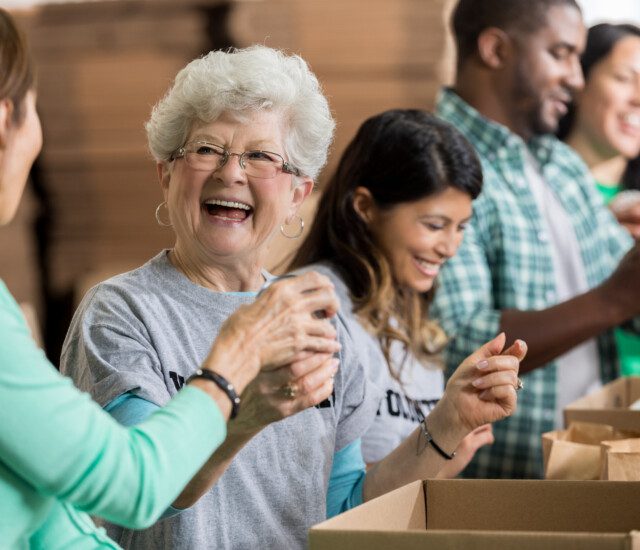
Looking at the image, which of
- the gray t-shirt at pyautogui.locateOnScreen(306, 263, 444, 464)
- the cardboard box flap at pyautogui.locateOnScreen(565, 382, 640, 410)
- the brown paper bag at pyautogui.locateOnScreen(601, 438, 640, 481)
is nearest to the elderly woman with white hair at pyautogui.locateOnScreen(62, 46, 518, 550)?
the brown paper bag at pyautogui.locateOnScreen(601, 438, 640, 481)

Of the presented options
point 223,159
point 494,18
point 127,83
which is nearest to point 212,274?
point 223,159

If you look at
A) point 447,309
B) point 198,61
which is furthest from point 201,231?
point 447,309

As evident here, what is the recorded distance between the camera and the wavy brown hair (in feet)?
6.88

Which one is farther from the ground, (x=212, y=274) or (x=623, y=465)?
(x=212, y=274)

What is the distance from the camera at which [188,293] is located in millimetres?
1463

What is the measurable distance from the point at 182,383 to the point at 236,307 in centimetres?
16

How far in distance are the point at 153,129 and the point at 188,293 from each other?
0.26 m

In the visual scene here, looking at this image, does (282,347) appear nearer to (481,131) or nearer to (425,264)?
(425,264)

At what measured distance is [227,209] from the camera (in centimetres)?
150

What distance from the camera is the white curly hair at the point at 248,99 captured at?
1466 millimetres

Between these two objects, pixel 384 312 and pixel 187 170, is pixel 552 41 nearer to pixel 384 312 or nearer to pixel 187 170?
pixel 384 312

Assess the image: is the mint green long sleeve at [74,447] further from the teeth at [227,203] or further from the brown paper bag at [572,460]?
the brown paper bag at [572,460]

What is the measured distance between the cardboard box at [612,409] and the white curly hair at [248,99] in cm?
71

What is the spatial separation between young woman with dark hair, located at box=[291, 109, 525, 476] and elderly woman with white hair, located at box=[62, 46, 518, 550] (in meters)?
0.44
